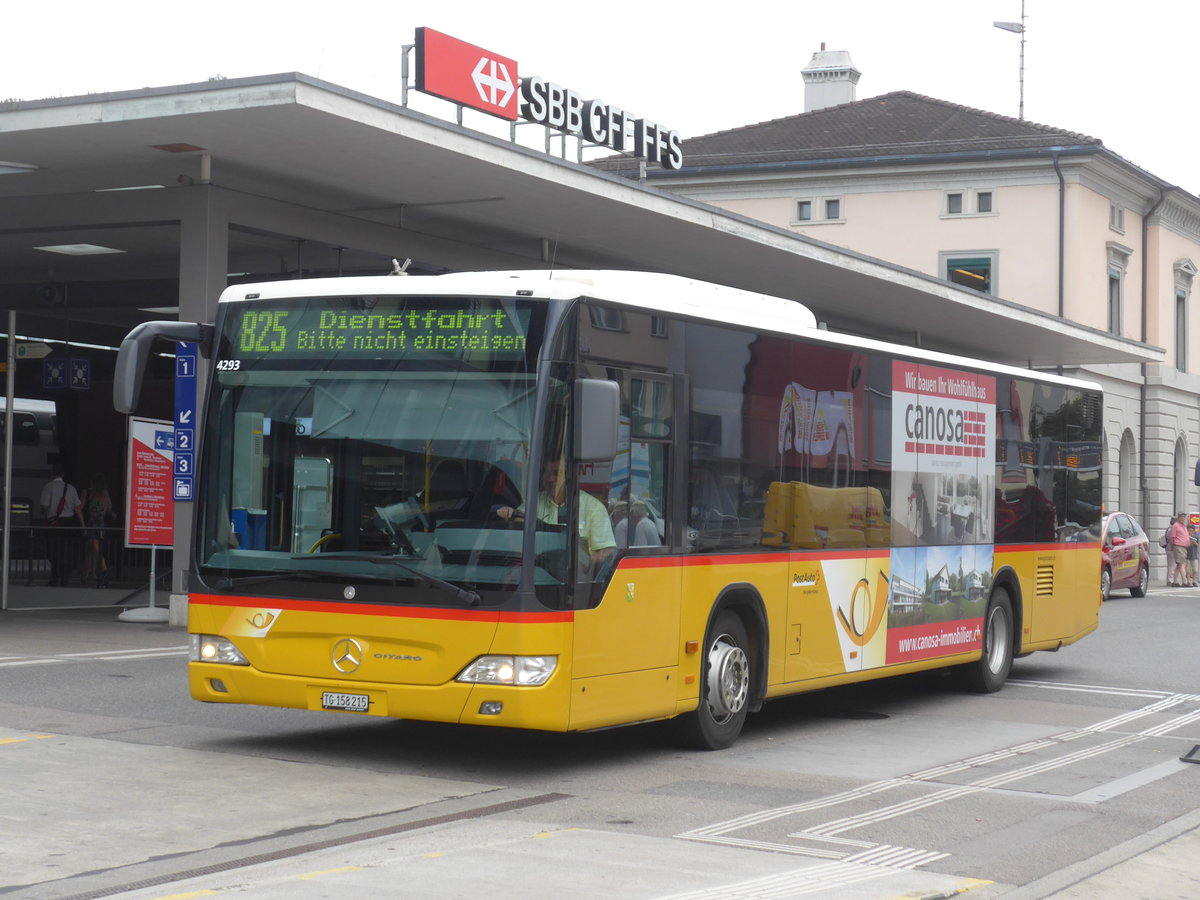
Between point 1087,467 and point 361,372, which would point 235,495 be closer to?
point 361,372

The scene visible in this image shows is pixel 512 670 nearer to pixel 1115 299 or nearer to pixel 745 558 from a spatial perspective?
pixel 745 558

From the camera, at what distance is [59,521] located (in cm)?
2878

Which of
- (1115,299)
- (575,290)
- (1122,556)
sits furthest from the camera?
(1115,299)

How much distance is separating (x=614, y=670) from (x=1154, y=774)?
11.9 feet

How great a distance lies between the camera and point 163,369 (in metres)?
29.8

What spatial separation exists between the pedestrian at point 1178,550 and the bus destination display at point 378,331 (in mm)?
34317

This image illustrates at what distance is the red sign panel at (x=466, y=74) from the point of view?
19.1 m

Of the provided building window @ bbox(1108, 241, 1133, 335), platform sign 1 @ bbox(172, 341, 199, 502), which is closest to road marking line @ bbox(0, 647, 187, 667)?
platform sign 1 @ bbox(172, 341, 199, 502)

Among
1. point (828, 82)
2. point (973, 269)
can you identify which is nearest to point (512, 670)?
point (973, 269)

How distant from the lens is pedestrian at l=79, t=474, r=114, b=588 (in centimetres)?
2606

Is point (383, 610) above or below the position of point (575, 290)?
below

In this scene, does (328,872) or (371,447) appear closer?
(328,872)

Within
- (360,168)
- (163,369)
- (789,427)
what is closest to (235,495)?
(789,427)

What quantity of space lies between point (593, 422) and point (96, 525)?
21.5 m
